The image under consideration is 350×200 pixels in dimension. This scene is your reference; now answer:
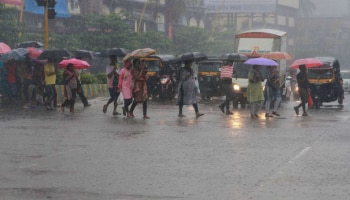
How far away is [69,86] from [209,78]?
11539 mm

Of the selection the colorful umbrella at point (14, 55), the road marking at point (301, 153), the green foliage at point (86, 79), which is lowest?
the green foliage at point (86, 79)

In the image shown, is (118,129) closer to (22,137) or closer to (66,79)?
(22,137)

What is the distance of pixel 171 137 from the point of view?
51.1ft

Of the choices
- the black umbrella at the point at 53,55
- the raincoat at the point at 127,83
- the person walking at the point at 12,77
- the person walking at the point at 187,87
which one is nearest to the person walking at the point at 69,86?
the black umbrella at the point at 53,55

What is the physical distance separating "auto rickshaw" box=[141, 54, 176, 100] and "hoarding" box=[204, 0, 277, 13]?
64045 mm

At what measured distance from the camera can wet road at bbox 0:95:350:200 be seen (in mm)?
9281

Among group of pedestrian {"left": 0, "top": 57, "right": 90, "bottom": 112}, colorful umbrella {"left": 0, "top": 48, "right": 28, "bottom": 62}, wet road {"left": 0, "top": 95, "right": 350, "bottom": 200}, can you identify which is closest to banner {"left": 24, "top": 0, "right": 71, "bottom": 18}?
group of pedestrian {"left": 0, "top": 57, "right": 90, "bottom": 112}

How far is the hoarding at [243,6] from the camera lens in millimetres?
97500

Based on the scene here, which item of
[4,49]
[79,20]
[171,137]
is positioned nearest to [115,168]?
[171,137]

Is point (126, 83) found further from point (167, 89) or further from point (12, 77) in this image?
point (167, 89)

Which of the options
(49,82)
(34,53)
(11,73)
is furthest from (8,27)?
(49,82)

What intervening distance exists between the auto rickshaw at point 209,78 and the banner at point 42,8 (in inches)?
872

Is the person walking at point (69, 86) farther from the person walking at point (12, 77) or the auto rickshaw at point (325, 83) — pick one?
the auto rickshaw at point (325, 83)

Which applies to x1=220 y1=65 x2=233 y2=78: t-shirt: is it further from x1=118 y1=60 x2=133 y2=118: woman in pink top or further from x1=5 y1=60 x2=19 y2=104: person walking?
x1=5 y1=60 x2=19 y2=104: person walking
